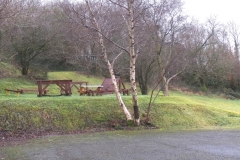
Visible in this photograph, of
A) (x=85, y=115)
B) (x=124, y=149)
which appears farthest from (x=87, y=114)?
(x=124, y=149)

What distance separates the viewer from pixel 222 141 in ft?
35.7

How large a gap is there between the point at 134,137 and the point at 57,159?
462 centimetres

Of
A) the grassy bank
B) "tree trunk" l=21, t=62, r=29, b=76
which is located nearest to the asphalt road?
the grassy bank

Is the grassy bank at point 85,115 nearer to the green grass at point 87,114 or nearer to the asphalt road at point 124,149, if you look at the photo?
the green grass at point 87,114

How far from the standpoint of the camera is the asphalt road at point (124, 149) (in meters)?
8.16

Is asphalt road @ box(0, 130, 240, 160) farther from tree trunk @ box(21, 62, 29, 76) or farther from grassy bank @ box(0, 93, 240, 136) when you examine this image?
tree trunk @ box(21, 62, 29, 76)

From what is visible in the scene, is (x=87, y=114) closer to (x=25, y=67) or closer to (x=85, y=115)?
(x=85, y=115)

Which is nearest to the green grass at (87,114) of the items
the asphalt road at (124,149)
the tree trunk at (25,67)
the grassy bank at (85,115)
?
the grassy bank at (85,115)

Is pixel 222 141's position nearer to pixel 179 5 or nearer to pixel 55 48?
pixel 179 5

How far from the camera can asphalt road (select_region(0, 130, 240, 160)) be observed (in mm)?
8164

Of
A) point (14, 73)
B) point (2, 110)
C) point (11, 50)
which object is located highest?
point (11, 50)

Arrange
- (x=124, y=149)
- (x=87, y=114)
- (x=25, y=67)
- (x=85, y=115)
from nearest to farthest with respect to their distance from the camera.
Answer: (x=124, y=149) → (x=85, y=115) → (x=87, y=114) → (x=25, y=67)

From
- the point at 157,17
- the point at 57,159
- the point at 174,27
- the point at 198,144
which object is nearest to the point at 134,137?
the point at 198,144

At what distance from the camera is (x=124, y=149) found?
30.7ft
